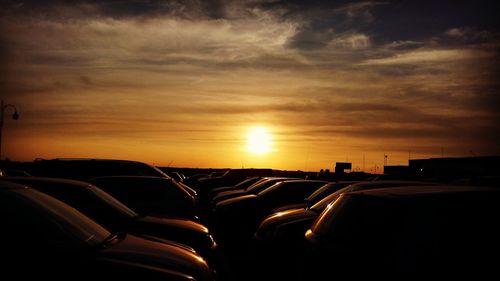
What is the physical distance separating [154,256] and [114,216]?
3.18m

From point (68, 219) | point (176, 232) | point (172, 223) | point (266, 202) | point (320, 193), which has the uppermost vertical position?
point (320, 193)

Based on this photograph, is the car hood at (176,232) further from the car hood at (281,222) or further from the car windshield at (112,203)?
the car hood at (281,222)

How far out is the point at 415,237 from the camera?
3.92 meters

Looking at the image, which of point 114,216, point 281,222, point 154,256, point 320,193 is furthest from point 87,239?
point 320,193

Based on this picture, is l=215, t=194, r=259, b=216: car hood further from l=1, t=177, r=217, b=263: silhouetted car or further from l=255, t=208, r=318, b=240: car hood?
l=1, t=177, r=217, b=263: silhouetted car

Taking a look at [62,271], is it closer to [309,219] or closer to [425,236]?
[425,236]

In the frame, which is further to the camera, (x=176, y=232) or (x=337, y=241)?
(x=176, y=232)

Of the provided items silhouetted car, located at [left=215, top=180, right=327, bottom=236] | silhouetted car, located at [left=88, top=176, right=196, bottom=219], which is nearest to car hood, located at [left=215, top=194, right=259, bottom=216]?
silhouetted car, located at [left=215, top=180, right=327, bottom=236]

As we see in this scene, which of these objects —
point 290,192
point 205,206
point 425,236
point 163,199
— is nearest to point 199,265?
point 425,236

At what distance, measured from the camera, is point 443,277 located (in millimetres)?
3674

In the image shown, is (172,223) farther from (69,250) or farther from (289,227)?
(69,250)

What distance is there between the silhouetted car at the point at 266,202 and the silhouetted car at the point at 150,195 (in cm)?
172

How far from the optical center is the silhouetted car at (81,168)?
15672 mm

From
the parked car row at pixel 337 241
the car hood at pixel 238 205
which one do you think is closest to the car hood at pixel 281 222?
the parked car row at pixel 337 241
